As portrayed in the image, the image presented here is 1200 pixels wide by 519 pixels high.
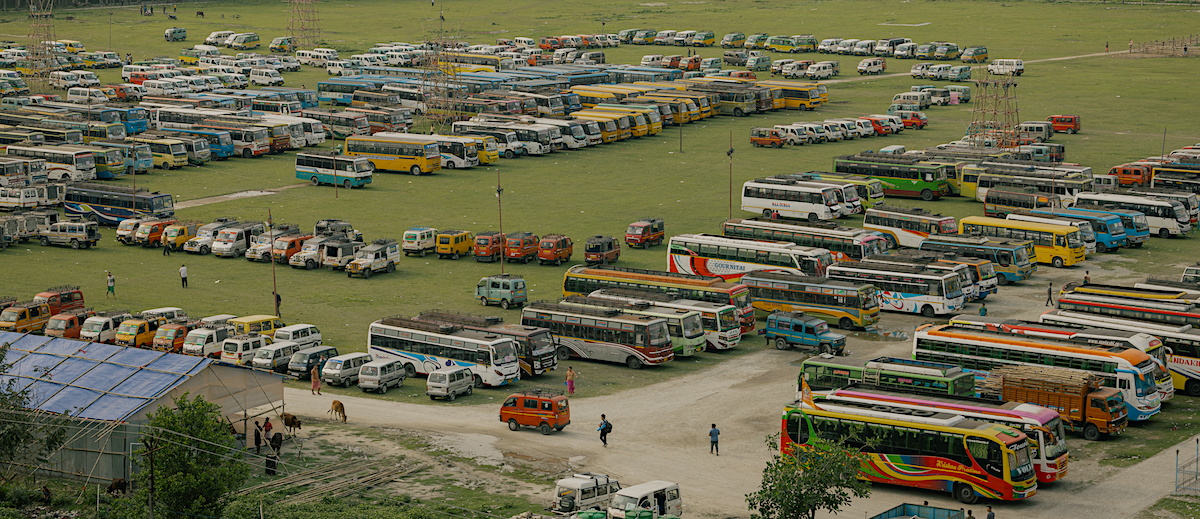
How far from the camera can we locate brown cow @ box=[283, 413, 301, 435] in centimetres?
4369

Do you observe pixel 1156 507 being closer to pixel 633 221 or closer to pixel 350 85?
pixel 633 221

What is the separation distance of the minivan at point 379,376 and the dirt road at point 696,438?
1058 millimetres

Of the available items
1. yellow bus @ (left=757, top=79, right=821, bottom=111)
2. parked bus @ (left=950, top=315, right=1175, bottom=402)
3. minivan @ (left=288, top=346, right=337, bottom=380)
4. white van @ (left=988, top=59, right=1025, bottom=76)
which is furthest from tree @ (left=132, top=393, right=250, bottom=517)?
white van @ (left=988, top=59, right=1025, bottom=76)

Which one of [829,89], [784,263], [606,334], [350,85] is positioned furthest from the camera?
[829,89]

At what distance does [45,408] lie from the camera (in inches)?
1626

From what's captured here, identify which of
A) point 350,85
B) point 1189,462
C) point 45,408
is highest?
point 350,85

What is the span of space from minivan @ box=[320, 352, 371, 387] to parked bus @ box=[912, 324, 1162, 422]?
70.0 feet

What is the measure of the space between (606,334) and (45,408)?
71.9 ft

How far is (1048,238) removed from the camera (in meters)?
70.8

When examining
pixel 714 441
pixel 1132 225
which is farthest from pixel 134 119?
pixel 714 441

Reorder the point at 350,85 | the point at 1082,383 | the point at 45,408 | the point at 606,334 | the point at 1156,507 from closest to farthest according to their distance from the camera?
the point at 1156,507 < the point at 45,408 < the point at 1082,383 < the point at 606,334 < the point at 350,85

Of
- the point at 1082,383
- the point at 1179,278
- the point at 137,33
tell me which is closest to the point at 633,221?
the point at 1179,278

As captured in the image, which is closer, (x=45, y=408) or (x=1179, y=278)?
(x=45, y=408)

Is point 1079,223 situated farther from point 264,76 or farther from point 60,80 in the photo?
point 60,80
